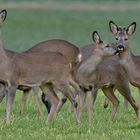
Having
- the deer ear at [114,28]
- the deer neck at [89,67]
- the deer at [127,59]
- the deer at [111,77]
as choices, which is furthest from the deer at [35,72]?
the deer ear at [114,28]

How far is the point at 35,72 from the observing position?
1530 cm

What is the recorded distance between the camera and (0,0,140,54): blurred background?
38.7m

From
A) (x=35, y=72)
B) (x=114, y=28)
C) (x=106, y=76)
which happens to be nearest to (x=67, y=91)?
(x=35, y=72)

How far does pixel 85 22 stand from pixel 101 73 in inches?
1303

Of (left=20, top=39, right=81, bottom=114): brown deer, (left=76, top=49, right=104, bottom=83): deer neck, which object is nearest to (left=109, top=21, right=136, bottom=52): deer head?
(left=76, top=49, right=104, bottom=83): deer neck

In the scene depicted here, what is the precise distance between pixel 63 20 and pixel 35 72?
115 feet

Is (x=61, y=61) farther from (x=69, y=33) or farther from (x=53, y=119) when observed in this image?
(x=69, y=33)

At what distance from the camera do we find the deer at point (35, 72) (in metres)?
15.0

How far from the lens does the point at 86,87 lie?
52.5ft

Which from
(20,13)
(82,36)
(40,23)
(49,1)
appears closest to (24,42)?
(82,36)

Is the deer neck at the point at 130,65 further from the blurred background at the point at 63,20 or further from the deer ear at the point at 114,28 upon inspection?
the blurred background at the point at 63,20

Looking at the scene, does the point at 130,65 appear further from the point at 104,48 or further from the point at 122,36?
the point at 104,48

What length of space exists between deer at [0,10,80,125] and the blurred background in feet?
56.7

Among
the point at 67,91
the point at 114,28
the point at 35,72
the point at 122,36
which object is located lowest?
the point at 67,91
